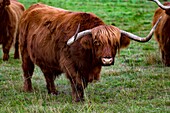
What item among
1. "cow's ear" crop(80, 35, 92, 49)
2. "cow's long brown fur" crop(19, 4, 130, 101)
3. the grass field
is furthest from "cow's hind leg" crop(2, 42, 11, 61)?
"cow's ear" crop(80, 35, 92, 49)

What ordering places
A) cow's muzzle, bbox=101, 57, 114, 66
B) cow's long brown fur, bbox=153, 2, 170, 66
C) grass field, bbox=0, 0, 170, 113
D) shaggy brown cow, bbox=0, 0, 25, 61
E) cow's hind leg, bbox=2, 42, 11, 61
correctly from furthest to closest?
shaggy brown cow, bbox=0, 0, 25, 61 < cow's hind leg, bbox=2, 42, 11, 61 < cow's long brown fur, bbox=153, 2, 170, 66 < grass field, bbox=0, 0, 170, 113 < cow's muzzle, bbox=101, 57, 114, 66

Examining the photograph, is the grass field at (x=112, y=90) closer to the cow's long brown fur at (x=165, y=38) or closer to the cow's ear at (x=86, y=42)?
the cow's long brown fur at (x=165, y=38)

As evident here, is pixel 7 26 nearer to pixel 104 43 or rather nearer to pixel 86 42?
pixel 86 42

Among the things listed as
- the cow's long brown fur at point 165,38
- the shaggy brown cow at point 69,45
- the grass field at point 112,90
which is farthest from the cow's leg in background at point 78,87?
the cow's long brown fur at point 165,38

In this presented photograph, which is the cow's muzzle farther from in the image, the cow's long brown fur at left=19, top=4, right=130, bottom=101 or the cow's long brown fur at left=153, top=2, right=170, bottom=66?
the cow's long brown fur at left=153, top=2, right=170, bottom=66

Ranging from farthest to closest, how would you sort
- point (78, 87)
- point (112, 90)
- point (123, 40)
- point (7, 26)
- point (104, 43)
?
point (7, 26)
point (112, 90)
point (78, 87)
point (123, 40)
point (104, 43)

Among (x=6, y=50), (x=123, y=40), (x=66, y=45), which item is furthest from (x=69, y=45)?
(x=6, y=50)

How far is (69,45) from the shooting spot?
7223mm

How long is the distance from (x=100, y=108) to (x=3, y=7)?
5863 millimetres

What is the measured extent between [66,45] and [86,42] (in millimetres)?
443

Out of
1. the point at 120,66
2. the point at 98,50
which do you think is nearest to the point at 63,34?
the point at 98,50

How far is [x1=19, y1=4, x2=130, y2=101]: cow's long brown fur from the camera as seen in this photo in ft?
22.6

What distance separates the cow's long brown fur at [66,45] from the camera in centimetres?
689

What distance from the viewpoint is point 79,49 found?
714 centimetres
